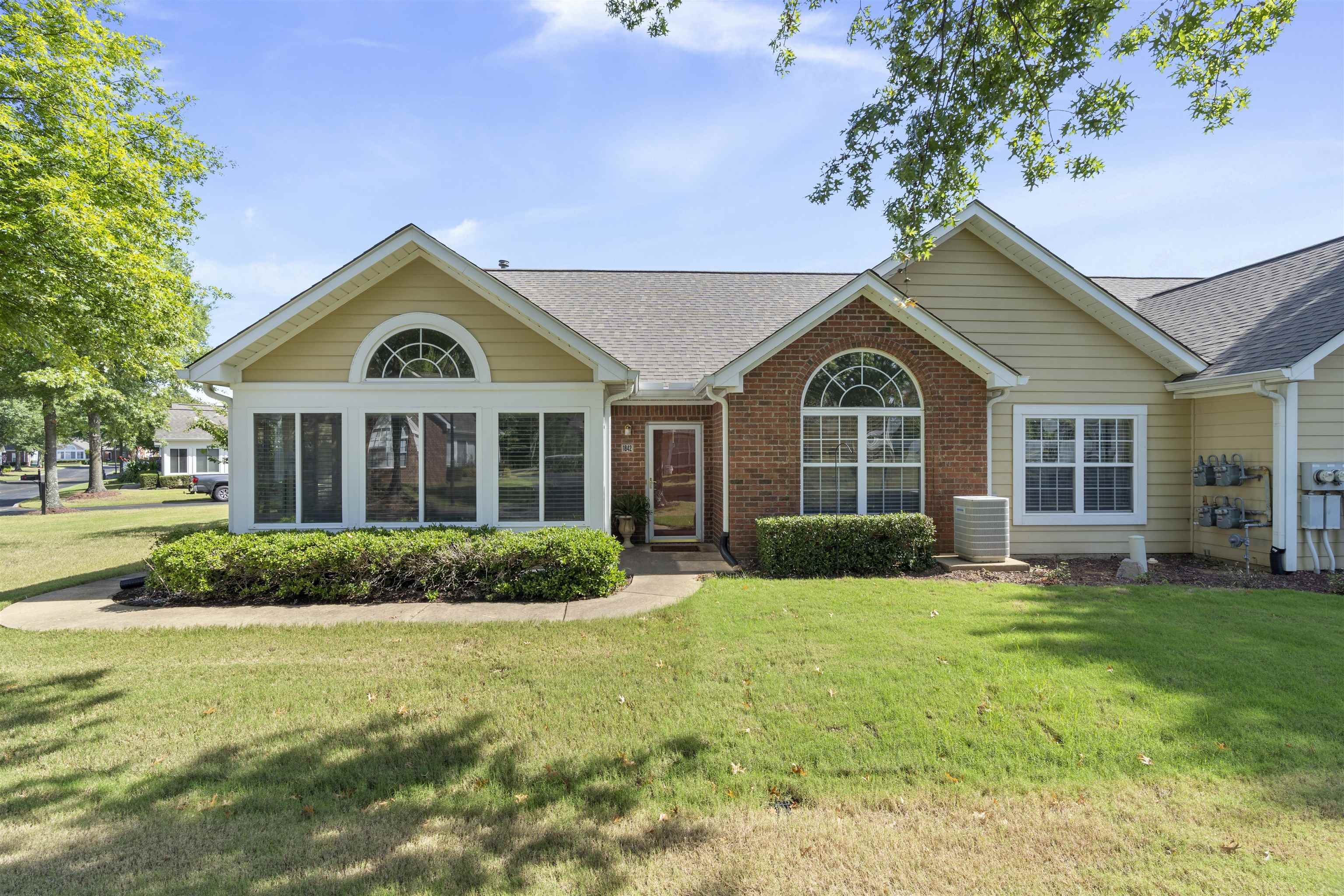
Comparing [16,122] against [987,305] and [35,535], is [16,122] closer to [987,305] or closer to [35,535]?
[35,535]

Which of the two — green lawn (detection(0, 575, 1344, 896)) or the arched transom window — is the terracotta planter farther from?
green lawn (detection(0, 575, 1344, 896))

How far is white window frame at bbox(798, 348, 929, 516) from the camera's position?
34.0 ft

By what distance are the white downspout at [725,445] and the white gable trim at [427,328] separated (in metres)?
3.37

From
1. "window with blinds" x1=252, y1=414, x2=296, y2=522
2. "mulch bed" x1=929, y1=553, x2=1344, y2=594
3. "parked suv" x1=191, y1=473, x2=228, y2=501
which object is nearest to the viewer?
"mulch bed" x1=929, y1=553, x2=1344, y2=594

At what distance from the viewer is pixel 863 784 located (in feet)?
12.7

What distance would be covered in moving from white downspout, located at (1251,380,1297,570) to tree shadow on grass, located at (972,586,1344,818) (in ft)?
5.44

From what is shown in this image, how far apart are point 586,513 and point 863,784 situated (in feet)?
20.7

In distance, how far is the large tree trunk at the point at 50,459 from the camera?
22547mm

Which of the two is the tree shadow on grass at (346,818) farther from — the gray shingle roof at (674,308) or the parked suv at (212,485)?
the parked suv at (212,485)

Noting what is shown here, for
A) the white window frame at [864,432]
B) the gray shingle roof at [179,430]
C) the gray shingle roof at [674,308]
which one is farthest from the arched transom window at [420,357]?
the gray shingle roof at [179,430]

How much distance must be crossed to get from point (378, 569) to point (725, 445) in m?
5.21

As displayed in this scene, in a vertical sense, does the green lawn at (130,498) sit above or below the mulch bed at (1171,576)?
below

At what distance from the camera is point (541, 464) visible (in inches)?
377

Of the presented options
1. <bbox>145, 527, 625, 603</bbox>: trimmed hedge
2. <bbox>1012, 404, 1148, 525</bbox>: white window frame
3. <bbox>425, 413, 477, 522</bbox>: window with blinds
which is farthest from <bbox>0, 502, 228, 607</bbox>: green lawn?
<bbox>1012, 404, 1148, 525</bbox>: white window frame
